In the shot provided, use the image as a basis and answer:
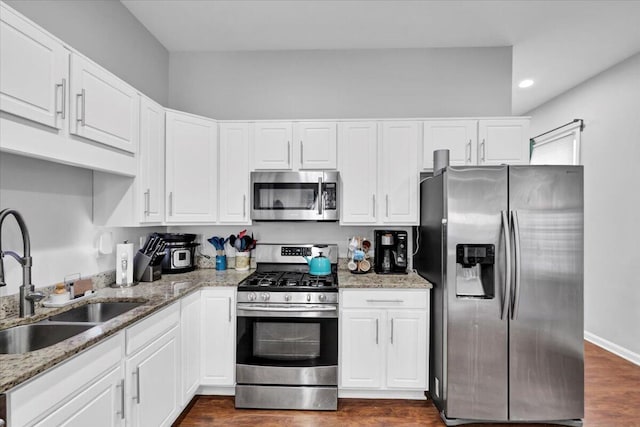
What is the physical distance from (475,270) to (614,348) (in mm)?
2570

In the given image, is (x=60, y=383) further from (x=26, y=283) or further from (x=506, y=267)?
(x=506, y=267)

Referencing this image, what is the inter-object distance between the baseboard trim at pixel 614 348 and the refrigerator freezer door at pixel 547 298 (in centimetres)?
168

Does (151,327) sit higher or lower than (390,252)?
lower

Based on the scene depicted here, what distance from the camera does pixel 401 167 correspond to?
9.72 feet

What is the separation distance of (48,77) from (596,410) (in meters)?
4.01

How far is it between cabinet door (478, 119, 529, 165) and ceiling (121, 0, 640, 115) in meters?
0.84

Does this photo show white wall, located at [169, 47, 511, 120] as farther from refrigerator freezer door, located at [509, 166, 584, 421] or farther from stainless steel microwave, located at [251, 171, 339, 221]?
refrigerator freezer door, located at [509, 166, 584, 421]

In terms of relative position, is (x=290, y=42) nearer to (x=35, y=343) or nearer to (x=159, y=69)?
(x=159, y=69)

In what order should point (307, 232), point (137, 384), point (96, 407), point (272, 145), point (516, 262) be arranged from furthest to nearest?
1. point (307, 232)
2. point (272, 145)
3. point (516, 262)
4. point (137, 384)
5. point (96, 407)

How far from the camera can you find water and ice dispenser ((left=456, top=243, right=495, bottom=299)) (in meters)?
2.33

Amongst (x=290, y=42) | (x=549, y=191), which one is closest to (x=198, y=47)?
(x=290, y=42)

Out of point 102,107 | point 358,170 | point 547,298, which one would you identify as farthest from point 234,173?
point 547,298

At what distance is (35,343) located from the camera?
5.49 feet

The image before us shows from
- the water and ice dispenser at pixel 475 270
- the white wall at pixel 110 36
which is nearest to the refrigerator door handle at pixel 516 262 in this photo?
the water and ice dispenser at pixel 475 270
